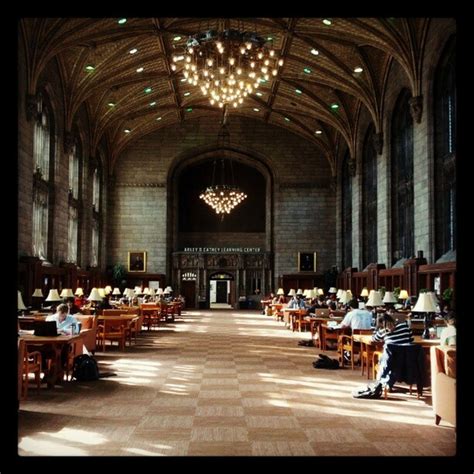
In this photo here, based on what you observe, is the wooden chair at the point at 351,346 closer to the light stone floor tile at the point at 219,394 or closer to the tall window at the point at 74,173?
the light stone floor tile at the point at 219,394

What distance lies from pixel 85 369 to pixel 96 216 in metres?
23.7

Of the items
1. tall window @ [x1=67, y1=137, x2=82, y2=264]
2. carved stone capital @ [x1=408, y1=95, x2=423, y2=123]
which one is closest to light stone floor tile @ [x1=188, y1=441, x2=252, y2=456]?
carved stone capital @ [x1=408, y1=95, x2=423, y2=123]

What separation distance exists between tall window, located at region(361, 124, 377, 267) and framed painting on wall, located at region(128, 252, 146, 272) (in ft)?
41.4

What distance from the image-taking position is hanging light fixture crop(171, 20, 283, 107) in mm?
16672

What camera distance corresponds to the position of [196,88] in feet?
102

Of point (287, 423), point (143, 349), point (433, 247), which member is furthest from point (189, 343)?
point (287, 423)

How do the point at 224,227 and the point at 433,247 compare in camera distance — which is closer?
the point at 433,247

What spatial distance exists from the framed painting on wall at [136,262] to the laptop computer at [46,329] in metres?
25.7

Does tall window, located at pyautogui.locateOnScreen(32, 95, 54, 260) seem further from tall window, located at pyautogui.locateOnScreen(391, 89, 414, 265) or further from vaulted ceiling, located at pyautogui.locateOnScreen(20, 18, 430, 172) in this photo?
tall window, located at pyautogui.locateOnScreen(391, 89, 414, 265)

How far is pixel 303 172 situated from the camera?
3597 cm

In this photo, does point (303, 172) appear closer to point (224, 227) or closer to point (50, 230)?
point (224, 227)
